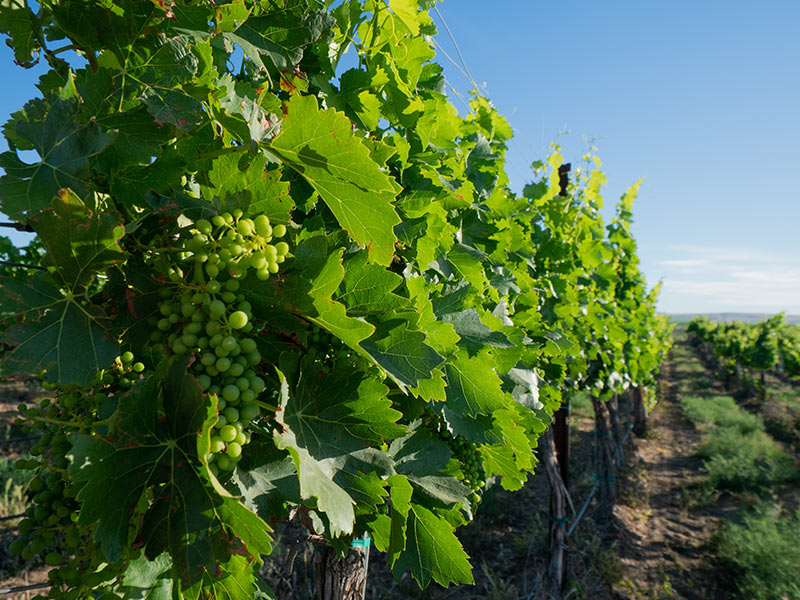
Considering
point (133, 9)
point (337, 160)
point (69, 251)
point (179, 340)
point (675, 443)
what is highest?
point (133, 9)

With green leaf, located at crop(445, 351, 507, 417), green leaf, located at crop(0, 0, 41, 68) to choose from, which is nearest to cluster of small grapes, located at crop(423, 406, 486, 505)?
green leaf, located at crop(445, 351, 507, 417)

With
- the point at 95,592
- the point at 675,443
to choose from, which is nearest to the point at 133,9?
the point at 95,592

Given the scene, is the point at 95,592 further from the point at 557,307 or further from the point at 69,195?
the point at 557,307

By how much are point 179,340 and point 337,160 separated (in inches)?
17.1

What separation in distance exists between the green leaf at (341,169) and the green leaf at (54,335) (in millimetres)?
444

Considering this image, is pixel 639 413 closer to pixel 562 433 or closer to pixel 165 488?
pixel 562 433

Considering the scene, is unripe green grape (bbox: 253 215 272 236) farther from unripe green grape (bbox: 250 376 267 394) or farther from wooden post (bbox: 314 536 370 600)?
wooden post (bbox: 314 536 370 600)

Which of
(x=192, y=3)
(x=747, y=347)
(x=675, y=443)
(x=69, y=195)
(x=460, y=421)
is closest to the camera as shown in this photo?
(x=69, y=195)

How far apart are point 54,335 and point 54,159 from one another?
11.3 inches

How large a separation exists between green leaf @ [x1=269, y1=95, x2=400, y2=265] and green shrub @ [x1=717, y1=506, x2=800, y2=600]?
7.47 meters

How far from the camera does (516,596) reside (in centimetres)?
554

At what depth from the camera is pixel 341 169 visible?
3.13 ft

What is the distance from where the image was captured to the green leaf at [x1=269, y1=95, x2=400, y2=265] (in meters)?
0.92

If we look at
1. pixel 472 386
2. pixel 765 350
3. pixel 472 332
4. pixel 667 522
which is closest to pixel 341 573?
pixel 472 386
